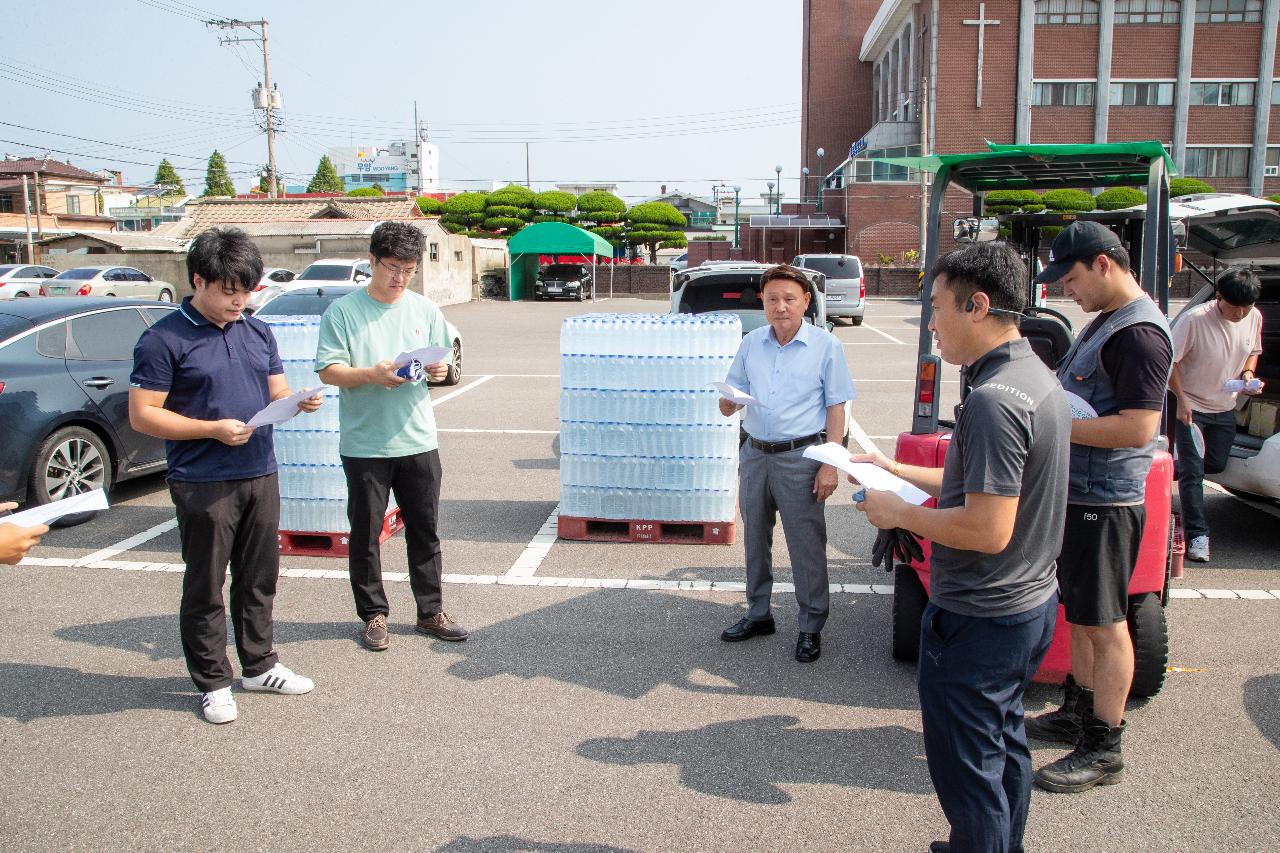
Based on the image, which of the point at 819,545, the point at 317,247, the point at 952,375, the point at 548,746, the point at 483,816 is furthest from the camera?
the point at 317,247

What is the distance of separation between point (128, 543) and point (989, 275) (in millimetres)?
5971

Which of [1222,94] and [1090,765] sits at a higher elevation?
[1222,94]

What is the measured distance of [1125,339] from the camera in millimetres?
3350

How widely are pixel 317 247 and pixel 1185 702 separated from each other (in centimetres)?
3691

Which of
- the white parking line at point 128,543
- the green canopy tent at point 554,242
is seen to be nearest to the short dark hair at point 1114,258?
the white parking line at point 128,543

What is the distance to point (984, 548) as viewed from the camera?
7.88 ft

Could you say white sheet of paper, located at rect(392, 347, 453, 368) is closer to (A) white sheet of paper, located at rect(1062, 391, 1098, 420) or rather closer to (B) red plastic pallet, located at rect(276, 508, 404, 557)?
(B) red plastic pallet, located at rect(276, 508, 404, 557)

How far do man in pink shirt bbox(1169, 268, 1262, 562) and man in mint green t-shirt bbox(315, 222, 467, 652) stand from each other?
4311mm

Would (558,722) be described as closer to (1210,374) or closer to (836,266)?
(1210,374)

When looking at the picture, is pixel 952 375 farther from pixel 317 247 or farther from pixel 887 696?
pixel 317 247

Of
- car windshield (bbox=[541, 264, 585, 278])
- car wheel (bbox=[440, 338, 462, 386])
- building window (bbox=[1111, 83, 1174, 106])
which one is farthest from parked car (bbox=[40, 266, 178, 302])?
building window (bbox=[1111, 83, 1174, 106])

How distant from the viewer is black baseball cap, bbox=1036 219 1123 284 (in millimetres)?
3400

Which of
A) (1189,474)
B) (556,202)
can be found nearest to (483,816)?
(1189,474)

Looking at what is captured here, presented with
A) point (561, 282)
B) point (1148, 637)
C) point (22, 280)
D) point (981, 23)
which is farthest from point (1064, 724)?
point (981, 23)
